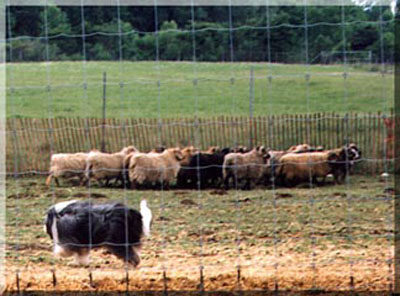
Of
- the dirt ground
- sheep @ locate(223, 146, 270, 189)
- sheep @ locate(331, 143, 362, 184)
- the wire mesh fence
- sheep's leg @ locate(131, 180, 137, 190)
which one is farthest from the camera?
sheep @ locate(331, 143, 362, 184)

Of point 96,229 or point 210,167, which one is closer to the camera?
point 96,229

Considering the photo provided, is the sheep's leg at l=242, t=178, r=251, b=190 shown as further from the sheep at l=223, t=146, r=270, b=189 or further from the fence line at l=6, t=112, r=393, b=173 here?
the fence line at l=6, t=112, r=393, b=173

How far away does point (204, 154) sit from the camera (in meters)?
9.84

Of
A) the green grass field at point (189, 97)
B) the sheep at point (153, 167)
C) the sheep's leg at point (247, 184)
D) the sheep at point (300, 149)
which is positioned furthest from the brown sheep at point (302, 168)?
the sheep at point (153, 167)

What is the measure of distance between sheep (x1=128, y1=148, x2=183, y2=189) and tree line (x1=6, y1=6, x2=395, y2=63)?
A: 157cm

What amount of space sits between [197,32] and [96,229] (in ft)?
5.25

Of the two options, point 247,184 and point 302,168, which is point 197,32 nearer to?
point 247,184

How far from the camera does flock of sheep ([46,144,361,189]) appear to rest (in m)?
8.63

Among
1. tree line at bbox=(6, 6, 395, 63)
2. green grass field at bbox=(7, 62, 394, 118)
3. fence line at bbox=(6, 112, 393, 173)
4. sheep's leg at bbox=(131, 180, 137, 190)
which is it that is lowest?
sheep's leg at bbox=(131, 180, 137, 190)

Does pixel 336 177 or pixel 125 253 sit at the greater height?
pixel 125 253

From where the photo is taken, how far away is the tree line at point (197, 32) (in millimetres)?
4379

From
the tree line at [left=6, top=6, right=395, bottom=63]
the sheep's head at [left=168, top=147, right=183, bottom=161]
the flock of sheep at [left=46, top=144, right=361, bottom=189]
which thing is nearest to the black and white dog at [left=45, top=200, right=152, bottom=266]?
the tree line at [left=6, top=6, right=395, bottom=63]

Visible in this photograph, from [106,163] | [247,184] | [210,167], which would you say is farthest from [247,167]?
[106,163]

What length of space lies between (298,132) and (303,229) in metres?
4.49
